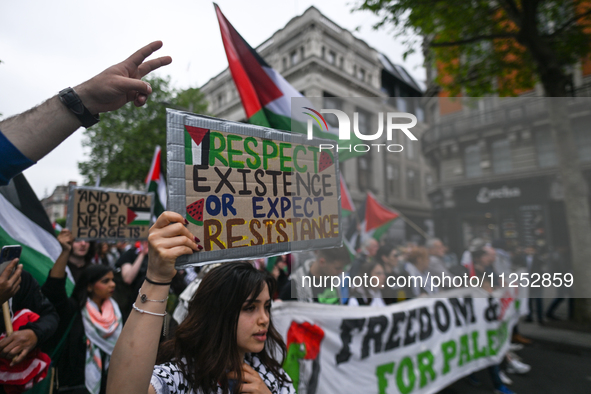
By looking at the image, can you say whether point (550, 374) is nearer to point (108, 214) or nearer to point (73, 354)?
point (73, 354)

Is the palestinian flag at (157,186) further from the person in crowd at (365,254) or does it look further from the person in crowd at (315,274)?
the person in crowd at (365,254)

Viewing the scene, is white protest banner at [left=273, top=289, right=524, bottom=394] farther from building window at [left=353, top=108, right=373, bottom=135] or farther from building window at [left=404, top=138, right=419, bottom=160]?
building window at [left=353, top=108, right=373, bottom=135]

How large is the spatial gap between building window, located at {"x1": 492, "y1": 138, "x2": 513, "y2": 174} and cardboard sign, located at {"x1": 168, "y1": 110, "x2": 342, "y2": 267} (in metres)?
3.16

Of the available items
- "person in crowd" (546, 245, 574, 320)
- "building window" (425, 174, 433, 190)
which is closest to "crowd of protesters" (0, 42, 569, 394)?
"building window" (425, 174, 433, 190)

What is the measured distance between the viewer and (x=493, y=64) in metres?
7.01

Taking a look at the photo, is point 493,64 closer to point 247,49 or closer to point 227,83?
point 247,49

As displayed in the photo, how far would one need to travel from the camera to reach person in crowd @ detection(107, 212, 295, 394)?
0.99 metres

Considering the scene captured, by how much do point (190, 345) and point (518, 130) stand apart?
4.67 meters

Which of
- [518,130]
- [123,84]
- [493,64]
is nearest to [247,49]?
[123,84]

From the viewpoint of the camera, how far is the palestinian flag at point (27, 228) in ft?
8.10

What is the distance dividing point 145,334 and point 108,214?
352cm

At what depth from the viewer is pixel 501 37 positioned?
19.7 ft

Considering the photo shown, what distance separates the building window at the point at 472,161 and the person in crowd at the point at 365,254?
5.01ft

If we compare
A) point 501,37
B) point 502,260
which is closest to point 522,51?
point 501,37
